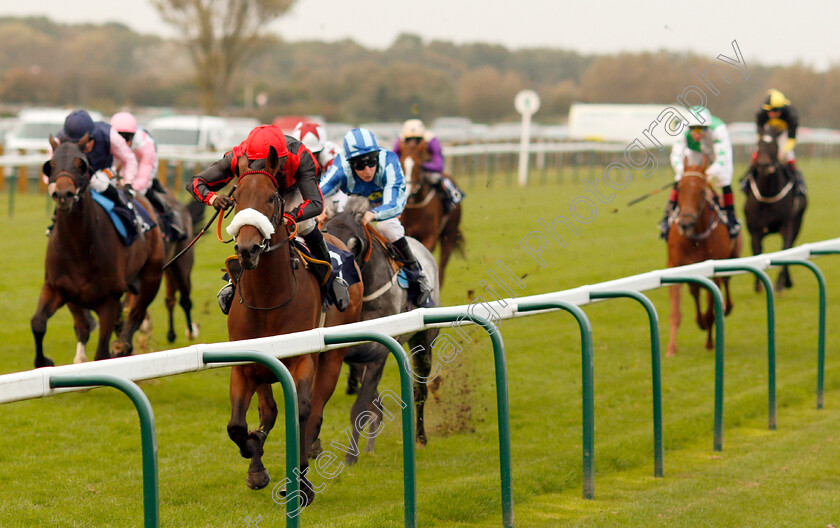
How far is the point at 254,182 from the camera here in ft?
14.3

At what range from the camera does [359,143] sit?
5.82m

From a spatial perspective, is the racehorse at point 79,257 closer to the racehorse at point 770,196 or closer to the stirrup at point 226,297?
the stirrup at point 226,297

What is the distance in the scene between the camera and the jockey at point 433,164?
9719 millimetres

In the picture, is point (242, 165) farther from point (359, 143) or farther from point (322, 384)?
point (359, 143)

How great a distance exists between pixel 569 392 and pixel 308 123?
8.74ft

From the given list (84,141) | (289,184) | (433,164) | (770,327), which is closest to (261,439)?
(289,184)

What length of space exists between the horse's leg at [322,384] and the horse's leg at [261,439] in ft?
0.70

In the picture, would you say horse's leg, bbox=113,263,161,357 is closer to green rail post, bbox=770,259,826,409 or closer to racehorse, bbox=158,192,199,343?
racehorse, bbox=158,192,199,343

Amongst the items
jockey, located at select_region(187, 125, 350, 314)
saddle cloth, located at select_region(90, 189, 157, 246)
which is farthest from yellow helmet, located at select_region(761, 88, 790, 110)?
jockey, located at select_region(187, 125, 350, 314)

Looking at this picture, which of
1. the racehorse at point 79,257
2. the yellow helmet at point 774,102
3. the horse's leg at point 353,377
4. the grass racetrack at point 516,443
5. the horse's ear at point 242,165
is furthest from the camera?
the yellow helmet at point 774,102

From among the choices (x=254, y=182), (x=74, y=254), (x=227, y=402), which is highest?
(x=254, y=182)

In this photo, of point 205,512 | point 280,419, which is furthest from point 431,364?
point 205,512

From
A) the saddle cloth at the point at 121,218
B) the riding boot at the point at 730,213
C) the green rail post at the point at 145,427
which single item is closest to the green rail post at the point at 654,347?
the green rail post at the point at 145,427

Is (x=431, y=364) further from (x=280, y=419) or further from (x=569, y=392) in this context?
(x=569, y=392)
